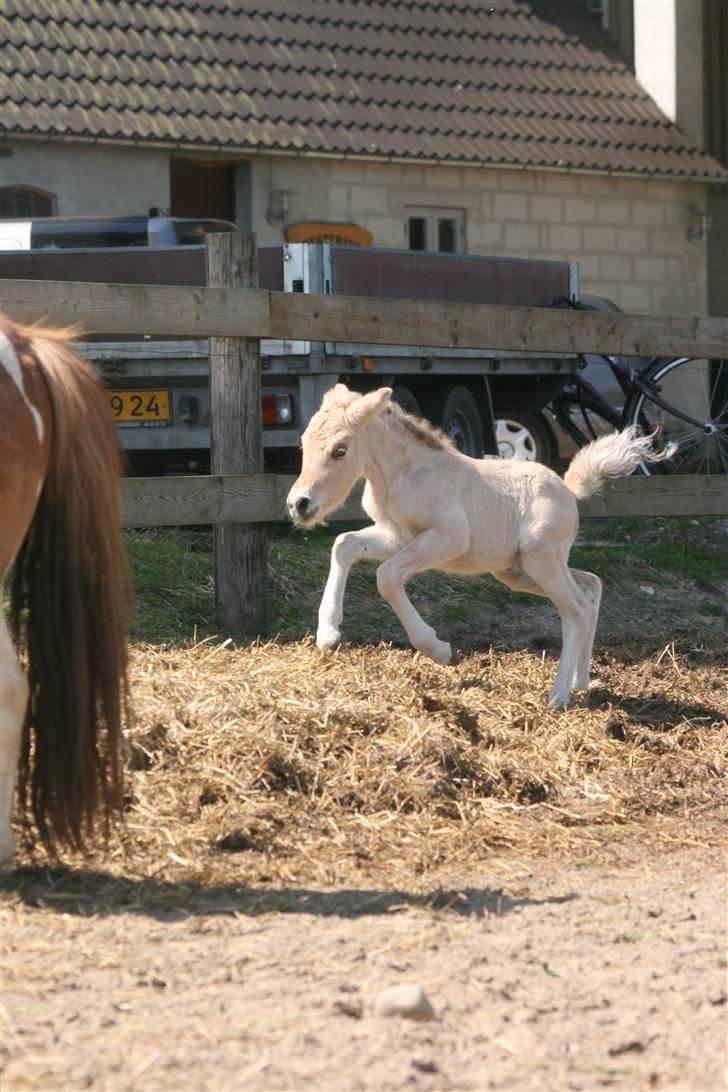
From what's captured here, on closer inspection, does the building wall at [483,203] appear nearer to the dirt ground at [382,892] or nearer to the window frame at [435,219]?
the window frame at [435,219]

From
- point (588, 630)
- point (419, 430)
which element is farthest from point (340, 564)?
point (588, 630)

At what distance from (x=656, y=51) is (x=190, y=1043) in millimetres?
20134

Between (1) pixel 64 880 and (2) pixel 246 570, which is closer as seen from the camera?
(1) pixel 64 880

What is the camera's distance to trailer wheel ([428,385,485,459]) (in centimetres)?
1095

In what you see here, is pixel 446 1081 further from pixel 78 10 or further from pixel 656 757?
pixel 78 10

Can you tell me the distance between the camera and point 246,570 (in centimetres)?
734

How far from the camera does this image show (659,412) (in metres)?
12.7

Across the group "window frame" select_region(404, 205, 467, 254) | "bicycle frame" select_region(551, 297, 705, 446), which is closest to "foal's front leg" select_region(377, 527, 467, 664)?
"bicycle frame" select_region(551, 297, 705, 446)

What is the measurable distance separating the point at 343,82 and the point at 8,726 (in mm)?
15665

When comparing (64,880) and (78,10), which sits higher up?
(78,10)

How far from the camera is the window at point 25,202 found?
16453 mm

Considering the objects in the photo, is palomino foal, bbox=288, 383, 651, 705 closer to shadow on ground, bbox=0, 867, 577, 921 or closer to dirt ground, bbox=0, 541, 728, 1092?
dirt ground, bbox=0, 541, 728, 1092

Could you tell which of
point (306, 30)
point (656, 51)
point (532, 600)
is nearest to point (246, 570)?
point (532, 600)

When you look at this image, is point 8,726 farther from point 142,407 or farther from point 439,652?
point 142,407
